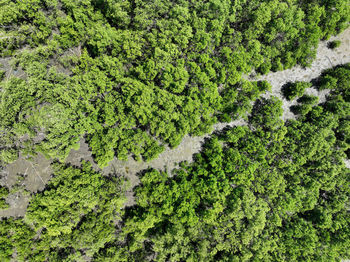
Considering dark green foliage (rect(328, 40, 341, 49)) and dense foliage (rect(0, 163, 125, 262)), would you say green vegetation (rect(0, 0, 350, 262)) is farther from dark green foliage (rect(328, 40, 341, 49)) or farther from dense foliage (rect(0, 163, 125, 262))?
dark green foliage (rect(328, 40, 341, 49))

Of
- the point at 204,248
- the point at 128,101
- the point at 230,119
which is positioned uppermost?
the point at 128,101

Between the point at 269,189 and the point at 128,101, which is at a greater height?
the point at 128,101

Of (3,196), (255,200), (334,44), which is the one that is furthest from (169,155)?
(334,44)

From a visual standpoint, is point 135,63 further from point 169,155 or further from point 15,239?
point 15,239

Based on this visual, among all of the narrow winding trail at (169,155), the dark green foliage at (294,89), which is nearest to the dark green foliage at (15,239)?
the narrow winding trail at (169,155)

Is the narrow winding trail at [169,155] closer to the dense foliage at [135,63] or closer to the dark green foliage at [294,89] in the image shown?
the dark green foliage at [294,89]

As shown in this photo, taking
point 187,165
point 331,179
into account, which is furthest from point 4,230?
point 331,179

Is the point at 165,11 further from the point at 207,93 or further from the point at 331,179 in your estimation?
the point at 331,179
